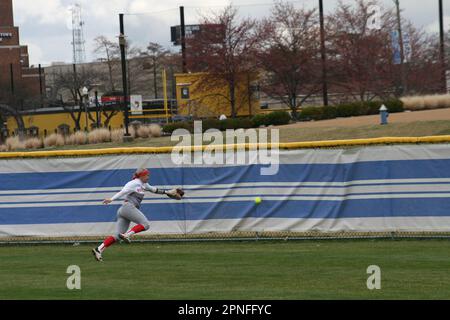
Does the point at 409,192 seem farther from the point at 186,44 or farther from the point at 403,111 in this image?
the point at 186,44

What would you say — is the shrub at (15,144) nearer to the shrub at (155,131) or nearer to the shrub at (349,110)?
the shrub at (155,131)

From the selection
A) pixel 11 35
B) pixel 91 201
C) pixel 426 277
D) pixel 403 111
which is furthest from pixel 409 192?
pixel 11 35

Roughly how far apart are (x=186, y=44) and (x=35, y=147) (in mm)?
11612

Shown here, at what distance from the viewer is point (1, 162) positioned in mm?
18469

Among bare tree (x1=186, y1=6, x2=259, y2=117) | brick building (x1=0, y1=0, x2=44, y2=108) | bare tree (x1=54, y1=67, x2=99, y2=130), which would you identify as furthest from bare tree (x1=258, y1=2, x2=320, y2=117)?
brick building (x1=0, y1=0, x2=44, y2=108)

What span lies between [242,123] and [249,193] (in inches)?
753

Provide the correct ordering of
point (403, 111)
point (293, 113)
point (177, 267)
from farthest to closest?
point (293, 113) → point (403, 111) → point (177, 267)

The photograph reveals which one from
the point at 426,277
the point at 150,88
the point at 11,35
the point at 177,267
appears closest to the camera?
the point at 426,277

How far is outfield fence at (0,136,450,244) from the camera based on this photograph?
16344mm

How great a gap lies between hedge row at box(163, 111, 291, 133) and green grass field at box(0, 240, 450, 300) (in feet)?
63.8

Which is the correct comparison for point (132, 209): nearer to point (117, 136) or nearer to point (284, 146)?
point (284, 146)

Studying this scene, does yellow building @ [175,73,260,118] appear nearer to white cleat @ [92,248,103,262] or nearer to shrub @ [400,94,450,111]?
shrub @ [400,94,450,111]

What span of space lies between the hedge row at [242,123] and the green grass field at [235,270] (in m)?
19.4

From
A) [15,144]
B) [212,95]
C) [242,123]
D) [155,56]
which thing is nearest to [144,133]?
[242,123]
